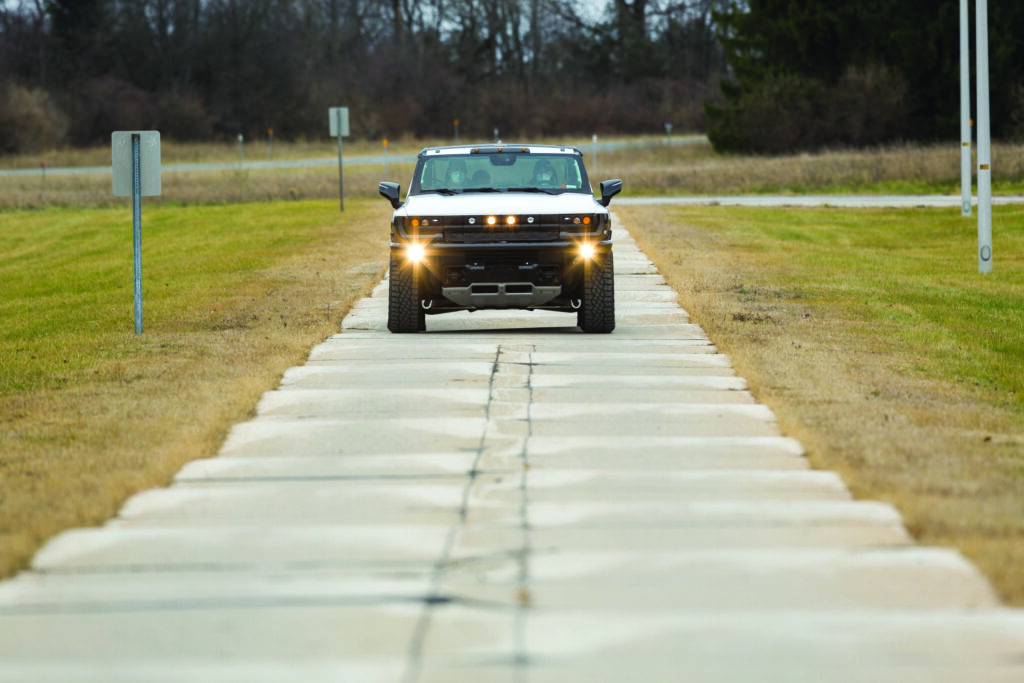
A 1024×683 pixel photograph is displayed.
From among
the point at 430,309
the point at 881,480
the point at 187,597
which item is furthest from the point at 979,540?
the point at 430,309

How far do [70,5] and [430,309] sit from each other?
6877 centimetres

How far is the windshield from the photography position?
1260 centimetres

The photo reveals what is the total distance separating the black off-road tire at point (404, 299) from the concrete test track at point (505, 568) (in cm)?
336

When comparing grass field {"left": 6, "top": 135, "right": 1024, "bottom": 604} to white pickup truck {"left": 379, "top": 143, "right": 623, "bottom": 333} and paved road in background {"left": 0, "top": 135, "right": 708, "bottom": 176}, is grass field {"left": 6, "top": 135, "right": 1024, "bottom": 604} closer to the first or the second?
white pickup truck {"left": 379, "top": 143, "right": 623, "bottom": 333}

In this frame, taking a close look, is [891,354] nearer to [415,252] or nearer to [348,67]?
[415,252]

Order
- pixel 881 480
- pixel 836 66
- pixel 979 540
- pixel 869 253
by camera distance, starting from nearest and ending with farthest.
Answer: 1. pixel 979 540
2. pixel 881 480
3. pixel 869 253
4. pixel 836 66

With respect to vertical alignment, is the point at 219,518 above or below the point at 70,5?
below

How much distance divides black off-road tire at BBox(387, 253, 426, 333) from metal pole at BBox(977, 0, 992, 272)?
8375mm

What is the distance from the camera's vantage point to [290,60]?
78250 mm

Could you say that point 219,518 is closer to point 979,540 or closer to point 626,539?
point 626,539

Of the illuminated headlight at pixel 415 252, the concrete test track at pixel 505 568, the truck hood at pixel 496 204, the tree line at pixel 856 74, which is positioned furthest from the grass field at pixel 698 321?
the tree line at pixel 856 74

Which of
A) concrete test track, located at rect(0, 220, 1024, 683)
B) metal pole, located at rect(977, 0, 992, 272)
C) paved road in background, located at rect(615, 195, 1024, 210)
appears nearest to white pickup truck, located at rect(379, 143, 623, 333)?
concrete test track, located at rect(0, 220, 1024, 683)

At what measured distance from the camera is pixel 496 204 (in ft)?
38.6

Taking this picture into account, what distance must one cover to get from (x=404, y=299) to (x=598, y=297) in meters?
1.65
